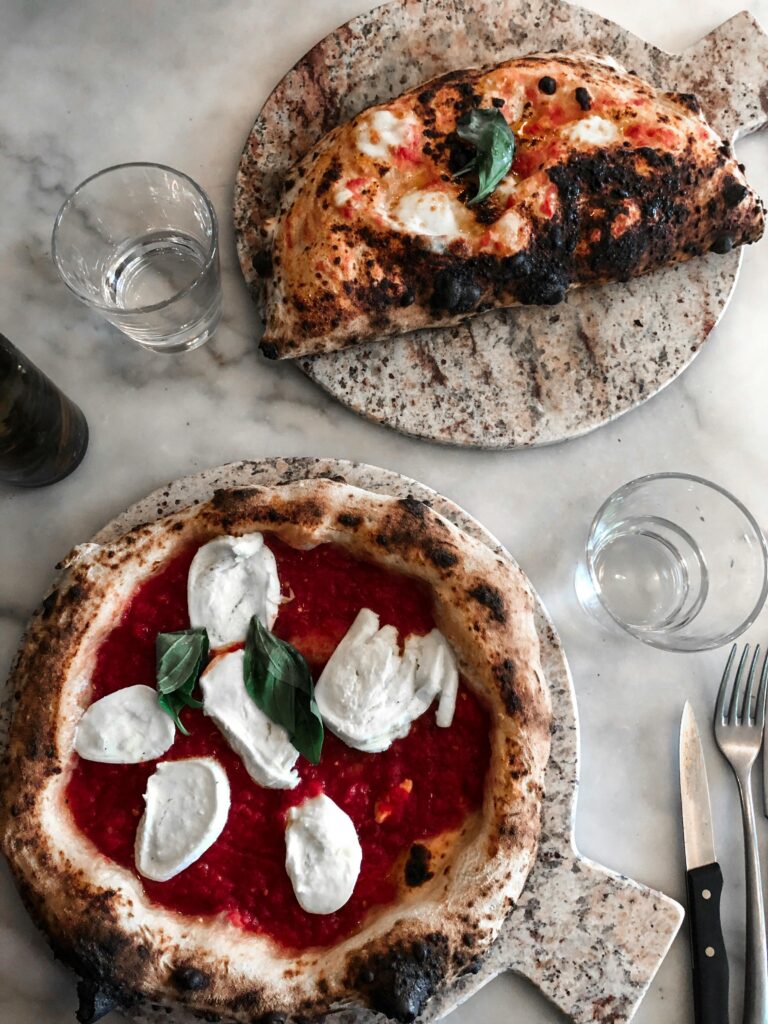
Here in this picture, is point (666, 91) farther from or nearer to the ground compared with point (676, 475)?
farther from the ground

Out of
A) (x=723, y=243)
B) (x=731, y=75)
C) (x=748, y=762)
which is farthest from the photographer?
(x=731, y=75)

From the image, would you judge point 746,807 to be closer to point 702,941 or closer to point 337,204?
point 702,941

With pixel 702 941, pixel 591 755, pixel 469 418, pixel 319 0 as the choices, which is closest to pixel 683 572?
pixel 591 755

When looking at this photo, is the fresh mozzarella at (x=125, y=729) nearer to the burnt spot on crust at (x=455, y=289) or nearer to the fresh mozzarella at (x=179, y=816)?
the fresh mozzarella at (x=179, y=816)

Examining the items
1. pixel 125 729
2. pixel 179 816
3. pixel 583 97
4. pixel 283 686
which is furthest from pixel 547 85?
pixel 179 816

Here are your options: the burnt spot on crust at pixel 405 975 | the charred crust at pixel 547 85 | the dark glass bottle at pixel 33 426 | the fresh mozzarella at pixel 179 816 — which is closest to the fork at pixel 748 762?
the burnt spot on crust at pixel 405 975

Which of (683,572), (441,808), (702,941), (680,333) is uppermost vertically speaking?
(680,333)

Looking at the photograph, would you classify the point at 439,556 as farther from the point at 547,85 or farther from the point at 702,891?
the point at 547,85

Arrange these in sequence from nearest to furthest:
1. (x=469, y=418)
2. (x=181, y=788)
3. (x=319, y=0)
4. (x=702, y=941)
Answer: (x=181, y=788) < (x=702, y=941) < (x=469, y=418) < (x=319, y=0)
